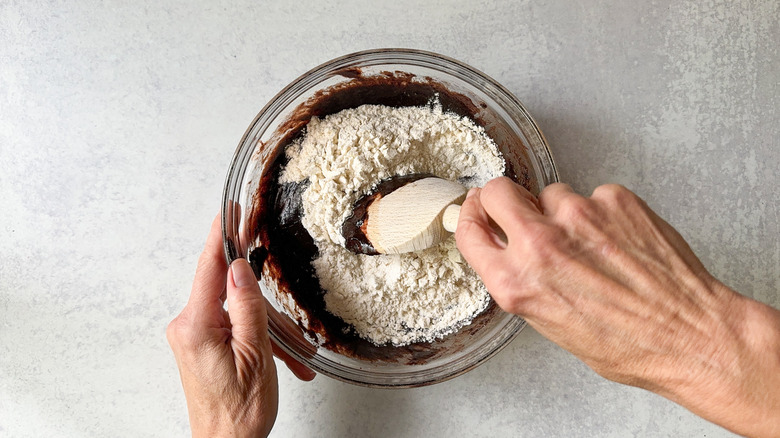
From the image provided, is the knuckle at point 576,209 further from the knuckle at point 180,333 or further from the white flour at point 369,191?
the knuckle at point 180,333

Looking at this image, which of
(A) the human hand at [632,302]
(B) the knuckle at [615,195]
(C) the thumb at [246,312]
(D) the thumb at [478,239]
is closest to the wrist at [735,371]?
(A) the human hand at [632,302]

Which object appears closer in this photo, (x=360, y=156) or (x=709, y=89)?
(x=360, y=156)

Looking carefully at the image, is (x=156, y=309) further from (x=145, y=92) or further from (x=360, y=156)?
(x=360, y=156)

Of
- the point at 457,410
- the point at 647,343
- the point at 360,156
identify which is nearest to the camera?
the point at 647,343

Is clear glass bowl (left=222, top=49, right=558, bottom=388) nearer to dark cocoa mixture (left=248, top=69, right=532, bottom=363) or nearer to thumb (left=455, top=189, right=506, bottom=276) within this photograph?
dark cocoa mixture (left=248, top=69, right=532, bottom=363)

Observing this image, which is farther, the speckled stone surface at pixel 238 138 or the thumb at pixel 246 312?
the speckled stone surface at pixel 238 138

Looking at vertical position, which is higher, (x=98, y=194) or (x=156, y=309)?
(x=98, y=194)

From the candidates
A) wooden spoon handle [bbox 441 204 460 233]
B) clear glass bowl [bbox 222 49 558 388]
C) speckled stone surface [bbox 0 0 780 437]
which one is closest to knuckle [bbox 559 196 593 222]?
wooden spoon handle [bbox 441 204 460 233]

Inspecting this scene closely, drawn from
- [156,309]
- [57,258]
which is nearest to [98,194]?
[57,258]
